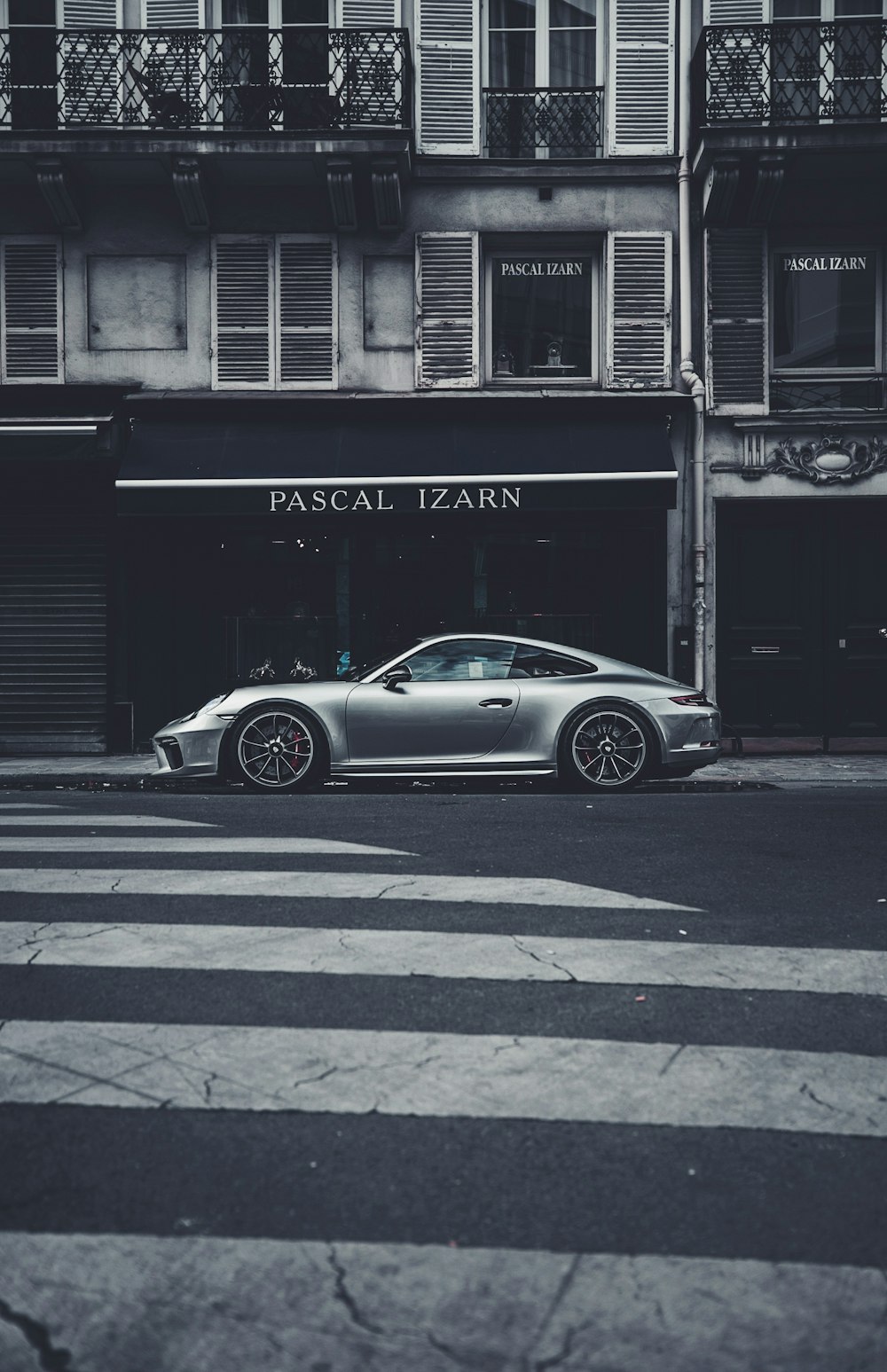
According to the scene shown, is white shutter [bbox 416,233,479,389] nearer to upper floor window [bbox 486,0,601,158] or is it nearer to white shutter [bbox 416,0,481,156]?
white shutter [bbox 416,0,481,156]

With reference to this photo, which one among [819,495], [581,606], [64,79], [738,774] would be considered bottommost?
[738,774]

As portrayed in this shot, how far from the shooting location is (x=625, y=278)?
16.4 metres

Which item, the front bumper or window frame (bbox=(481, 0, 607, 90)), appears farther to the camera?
window frame (bbox=(481, 0, 607, 90))

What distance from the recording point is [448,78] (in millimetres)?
16344

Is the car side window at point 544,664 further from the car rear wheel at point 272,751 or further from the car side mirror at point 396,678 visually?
the car rear wheel at point 272,751

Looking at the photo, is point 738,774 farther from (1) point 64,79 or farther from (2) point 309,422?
(1) point 64,79

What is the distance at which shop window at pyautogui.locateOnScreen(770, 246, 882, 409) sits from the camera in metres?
16.4

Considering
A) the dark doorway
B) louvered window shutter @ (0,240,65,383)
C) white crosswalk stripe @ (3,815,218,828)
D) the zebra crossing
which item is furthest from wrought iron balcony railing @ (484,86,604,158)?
the zebra crossing

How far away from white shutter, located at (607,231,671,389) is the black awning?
0.70m

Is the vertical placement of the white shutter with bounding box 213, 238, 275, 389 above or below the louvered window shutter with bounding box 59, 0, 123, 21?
below

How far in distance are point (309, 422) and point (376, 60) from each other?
14.4 feet

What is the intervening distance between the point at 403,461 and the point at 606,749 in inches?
222

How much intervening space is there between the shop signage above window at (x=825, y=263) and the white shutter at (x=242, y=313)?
21.2 ft

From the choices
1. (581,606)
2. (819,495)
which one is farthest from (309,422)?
(819,495)
